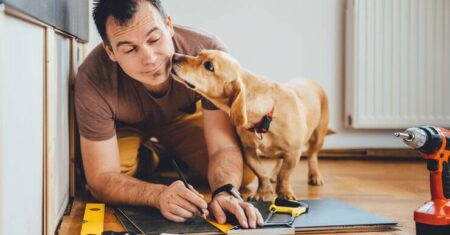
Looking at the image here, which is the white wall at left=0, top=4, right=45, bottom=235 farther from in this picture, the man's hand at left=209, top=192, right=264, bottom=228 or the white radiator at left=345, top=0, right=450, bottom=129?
the white radiator at left=345, top=0, right=450, bottom=129

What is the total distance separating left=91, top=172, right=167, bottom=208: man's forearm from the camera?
1.86m

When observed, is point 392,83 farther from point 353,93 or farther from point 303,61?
point 303,61

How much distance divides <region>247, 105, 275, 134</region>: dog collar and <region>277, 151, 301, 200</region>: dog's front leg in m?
0.16

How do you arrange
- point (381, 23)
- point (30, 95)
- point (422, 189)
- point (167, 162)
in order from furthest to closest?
point (381, 23) < point (167, 162) < point (422, 189) < point (30, 95)

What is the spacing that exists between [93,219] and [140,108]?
1.51 ft

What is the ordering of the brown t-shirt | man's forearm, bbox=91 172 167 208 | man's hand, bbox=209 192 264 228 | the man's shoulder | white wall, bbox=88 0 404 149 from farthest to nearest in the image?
white wall, bbox=88 0 404 149, the man's shoulder, the brown t-shirt, man's forearm, bbox=91 172 167 208, man's hand, bbox=209 192 264 228

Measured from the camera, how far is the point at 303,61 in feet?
11.4

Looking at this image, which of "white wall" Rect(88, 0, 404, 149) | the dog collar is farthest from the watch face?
"white wall" Rect(88, 0, 404, 149)

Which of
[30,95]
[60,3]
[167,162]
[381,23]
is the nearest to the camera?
[30,95]

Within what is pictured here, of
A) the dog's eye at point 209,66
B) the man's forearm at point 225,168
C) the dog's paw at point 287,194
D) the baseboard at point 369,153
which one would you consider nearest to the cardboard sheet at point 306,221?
the man's forearm at point 225,168

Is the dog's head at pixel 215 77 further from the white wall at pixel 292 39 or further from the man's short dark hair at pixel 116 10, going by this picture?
the white wall at pixel 292 39

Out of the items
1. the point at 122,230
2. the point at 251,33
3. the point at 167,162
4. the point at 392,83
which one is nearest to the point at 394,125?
the point at 392,83

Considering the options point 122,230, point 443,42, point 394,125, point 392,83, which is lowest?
point 122,230

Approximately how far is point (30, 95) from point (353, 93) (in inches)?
93.1
